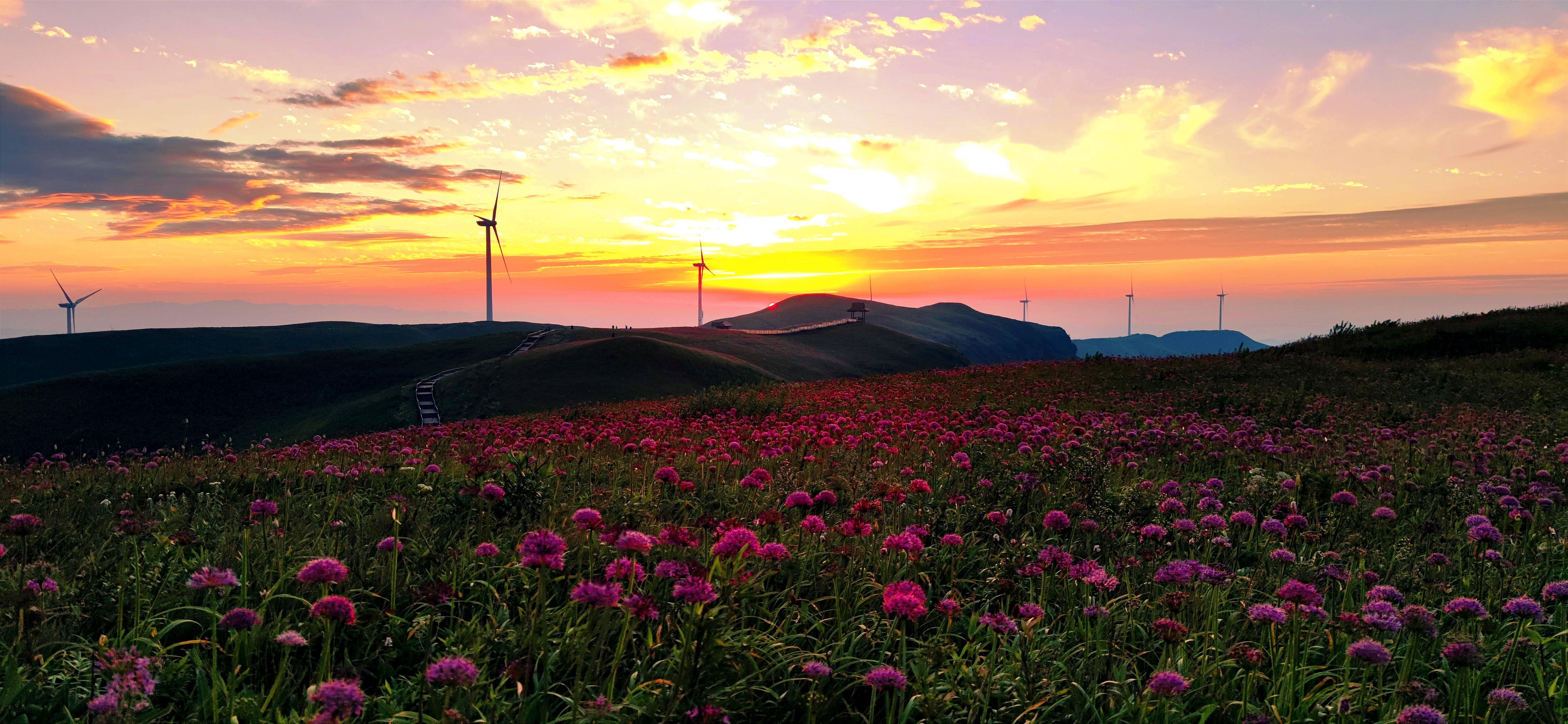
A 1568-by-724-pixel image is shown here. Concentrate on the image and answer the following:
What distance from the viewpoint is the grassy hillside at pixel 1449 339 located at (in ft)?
99.1

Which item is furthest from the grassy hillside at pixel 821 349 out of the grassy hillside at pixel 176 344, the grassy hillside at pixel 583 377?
the grassy hillside at pixel 176 344

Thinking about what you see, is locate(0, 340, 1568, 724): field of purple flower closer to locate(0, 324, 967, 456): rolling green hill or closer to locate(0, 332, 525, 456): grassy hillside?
locate(0, 324, 967, 456): rolling green hill

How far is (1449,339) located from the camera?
31562mm

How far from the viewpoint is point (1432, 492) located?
8031mm

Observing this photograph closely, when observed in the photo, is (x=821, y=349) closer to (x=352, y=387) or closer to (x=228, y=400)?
(x=352, y=387)

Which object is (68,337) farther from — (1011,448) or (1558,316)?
(1558,316)

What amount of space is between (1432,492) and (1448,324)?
112 ft

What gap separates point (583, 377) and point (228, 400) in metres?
40.9

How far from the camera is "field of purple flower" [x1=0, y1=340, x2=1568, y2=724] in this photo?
337 centimetres

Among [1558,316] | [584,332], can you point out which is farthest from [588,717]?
[584,332]

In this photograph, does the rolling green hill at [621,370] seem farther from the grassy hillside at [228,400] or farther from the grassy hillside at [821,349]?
the grassy hillside at [228,400]

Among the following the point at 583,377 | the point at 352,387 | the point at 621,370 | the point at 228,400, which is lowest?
the point at 228,400

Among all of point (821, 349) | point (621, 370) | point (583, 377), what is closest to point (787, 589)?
point (583, 377)

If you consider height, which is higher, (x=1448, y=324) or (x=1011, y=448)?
(x=1448, y=324)
